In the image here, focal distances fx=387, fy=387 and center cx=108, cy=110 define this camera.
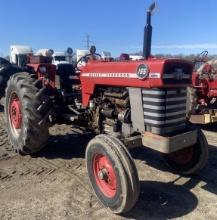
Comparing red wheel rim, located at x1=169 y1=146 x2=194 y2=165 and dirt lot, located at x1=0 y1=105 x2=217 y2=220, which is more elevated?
red wheel rim, located at x1=169 y1=146 x2=194 y2=165

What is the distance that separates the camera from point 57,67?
273 inches

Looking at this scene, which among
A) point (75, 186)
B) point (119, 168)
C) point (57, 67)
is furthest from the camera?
point (57, 67)

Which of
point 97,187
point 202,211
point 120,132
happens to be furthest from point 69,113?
point 202,211

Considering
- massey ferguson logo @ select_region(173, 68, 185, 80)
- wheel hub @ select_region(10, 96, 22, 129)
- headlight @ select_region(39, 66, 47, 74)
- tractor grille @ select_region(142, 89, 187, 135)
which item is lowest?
wheel hub @ select_region(10, 96, 22, 129)

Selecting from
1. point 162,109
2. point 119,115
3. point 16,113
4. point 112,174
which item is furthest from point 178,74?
point 16,113

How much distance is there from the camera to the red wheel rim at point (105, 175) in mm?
4564

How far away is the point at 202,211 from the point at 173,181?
96 cm

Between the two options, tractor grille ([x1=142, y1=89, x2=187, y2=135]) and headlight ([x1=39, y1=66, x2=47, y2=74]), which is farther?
headlight ([x1=39, y1=66, x2=47, y2=74])

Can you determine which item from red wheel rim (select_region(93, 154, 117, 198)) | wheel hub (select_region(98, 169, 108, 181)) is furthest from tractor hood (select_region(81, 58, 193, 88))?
wheel hub (select_region(98, 169, 108, 181))

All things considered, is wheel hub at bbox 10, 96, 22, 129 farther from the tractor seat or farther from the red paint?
the red paint

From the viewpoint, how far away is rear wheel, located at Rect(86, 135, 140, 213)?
4.23 meters

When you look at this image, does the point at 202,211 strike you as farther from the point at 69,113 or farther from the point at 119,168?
the point at 69,113

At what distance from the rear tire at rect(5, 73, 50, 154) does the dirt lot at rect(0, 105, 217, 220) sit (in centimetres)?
32

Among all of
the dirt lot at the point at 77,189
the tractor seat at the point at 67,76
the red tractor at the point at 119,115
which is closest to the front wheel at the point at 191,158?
the red tractor at the point at 119,115
